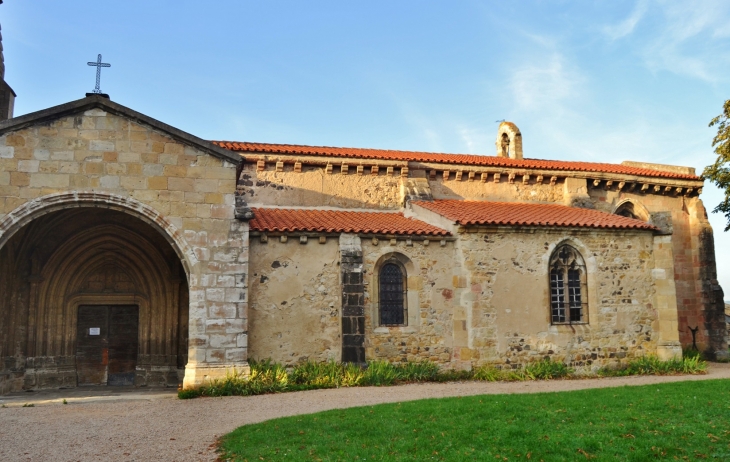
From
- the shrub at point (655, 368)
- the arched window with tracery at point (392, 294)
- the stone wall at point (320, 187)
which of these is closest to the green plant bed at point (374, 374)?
the shrub at point (655, 368)

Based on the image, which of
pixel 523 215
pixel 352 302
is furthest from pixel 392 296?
pixel 523 215

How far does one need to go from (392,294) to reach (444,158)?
6209 millimetres

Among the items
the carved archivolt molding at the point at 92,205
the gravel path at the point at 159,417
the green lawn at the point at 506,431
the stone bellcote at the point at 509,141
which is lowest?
the gravel path at the point at 159,417

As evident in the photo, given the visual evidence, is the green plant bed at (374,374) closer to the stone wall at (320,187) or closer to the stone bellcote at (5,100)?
the stone wall at (320,187)

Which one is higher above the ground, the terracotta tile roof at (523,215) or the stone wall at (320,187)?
the stone wall at (320,187)

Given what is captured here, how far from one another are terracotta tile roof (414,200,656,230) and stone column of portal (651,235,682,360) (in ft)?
2.36

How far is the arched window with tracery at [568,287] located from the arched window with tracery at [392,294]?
3.99 meters

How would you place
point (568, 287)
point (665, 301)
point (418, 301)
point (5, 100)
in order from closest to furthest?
point (418, 301)
point (568, 287)
point (665, 301)
point (5, 100)

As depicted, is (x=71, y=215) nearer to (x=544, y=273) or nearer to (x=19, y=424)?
(x=19, y=424)

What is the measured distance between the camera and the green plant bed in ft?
42.8

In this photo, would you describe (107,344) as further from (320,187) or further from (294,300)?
(320,187)

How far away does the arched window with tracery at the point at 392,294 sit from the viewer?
51.3 feet

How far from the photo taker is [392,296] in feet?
51.6

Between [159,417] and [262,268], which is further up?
[262,268]
